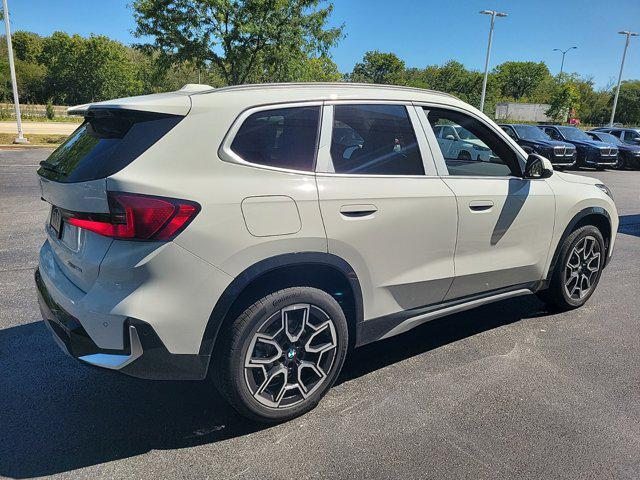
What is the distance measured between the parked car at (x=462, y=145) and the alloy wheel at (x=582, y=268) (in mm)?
1209

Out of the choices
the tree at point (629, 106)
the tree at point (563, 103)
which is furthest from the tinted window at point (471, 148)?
the tree at point (629, 106)

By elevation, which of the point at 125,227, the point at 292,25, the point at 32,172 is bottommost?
the point at 32,172

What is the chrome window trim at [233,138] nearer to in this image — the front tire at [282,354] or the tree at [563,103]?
the front tire at [282,354]

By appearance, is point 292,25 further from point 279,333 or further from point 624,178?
point 279,333

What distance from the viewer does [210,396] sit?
313cm

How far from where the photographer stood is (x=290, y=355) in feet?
9.12

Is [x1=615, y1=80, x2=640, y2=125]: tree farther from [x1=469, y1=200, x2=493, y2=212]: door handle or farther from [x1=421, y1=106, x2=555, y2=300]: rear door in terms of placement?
[x1=469, y1=200, x2=493, y2=212]: door handle

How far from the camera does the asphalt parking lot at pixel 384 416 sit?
2.49m

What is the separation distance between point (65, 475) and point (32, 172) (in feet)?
39.3

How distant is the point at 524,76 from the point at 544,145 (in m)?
96.3

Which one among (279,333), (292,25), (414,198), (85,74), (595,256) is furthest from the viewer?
(85,74)

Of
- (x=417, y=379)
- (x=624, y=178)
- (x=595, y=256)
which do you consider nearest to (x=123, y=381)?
(x=417, y=379)

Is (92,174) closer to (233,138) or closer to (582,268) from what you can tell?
(233,138)

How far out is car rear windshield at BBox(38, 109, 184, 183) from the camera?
240 cm
